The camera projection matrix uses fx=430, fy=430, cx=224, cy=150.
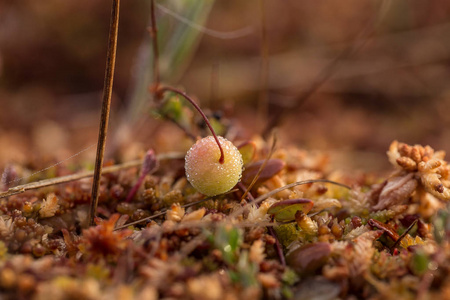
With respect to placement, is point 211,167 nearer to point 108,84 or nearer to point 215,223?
point 215,223

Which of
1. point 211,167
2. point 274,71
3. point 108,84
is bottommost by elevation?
point 274,71

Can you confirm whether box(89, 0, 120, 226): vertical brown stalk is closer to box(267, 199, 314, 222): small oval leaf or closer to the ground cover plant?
the ground cover plant

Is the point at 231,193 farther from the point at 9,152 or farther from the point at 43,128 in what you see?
the point at 43,128

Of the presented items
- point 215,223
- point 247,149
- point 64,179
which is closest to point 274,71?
point 247,149

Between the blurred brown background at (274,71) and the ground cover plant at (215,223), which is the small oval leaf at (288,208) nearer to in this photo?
the ground cover plant at (215,223)

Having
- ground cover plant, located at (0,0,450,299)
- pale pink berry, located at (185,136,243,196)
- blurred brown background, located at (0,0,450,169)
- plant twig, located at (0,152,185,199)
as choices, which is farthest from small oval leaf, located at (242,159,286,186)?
blurred brown background, located at (0,0,450,169)

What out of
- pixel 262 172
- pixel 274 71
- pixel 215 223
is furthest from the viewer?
pixel 274 71

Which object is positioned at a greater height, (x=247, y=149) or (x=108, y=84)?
(x=108, y=84)
